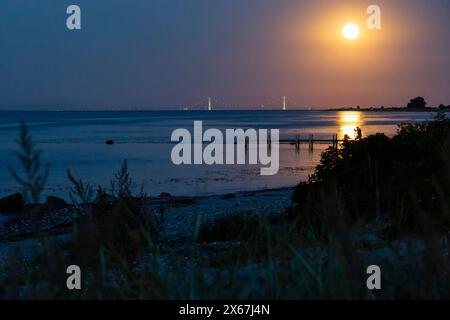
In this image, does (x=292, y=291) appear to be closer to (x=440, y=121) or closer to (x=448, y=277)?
(x=448, y=277)

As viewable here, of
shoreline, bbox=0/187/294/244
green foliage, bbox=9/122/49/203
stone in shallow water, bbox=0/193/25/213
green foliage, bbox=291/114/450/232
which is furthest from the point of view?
stone in shallow water, bbox=0/193/25/213

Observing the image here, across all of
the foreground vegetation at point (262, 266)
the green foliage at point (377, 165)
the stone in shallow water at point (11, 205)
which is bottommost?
the foreground vegetation at point (262, 266)

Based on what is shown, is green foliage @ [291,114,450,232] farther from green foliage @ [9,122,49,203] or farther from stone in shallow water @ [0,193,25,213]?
stone in shallow water @ [0,193,25,213]

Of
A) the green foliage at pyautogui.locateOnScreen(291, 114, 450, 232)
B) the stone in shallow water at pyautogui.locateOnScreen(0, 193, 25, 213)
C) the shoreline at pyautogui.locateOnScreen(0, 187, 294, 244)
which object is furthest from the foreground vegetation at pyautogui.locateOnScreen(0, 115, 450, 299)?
the stone in shallow water at pyautogui.locateOnScreen(0, 193, 25, 213)

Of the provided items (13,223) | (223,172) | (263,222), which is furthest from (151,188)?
(263,222)

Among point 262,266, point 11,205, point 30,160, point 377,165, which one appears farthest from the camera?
point 11,205

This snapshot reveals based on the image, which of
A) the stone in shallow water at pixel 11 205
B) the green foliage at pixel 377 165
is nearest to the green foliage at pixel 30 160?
the green foliage at pixel 377 165

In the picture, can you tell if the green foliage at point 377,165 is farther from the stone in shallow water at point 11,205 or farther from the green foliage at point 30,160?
the stone in shallow water at point 11,205

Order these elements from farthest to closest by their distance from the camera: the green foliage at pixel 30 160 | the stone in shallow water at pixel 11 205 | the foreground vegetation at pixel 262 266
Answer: the stone in shallow water at pixel 11 205 → the foreground vegetation at pixel 262 266 → the green foliage at pixel 30 160

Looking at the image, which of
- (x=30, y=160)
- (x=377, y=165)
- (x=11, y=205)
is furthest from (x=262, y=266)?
(x=11, y=205)

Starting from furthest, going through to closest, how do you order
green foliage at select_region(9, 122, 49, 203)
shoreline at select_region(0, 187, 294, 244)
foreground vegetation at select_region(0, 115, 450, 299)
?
1. shoreline at select_region(0, 187, 294, 244)
2. foreground vegetation at select_region(0, 115, 450, 299)
3. green foliage at select_region(9, 122, 49, 203)

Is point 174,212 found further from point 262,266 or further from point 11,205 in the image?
point 262,266

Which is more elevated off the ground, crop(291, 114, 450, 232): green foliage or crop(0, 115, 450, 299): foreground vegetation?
crop(291, 114, 450, 232): green foliage
